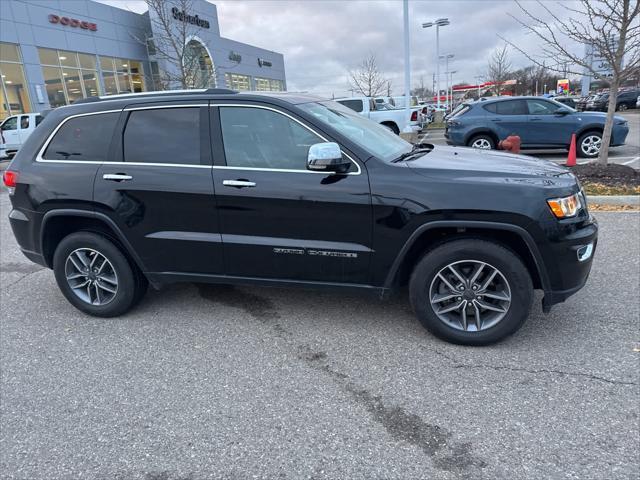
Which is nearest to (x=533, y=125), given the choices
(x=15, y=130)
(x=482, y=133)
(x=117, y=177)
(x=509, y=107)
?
(x=509, y=107)

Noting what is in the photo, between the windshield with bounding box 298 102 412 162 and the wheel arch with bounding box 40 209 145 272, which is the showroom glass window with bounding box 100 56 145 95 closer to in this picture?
the wheel arch with bounding box 40 209 145 272

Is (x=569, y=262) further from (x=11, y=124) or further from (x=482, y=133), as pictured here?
(x=11, y=124)

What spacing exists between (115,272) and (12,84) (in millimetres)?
25110

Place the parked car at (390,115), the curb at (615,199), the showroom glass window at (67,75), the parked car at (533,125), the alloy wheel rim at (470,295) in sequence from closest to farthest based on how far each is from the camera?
1. the alloy wheel rim at (470,295)
2. the curb at (615,199)
3. the parked car at (533,125)
4. the parked car at (390,115)
5. the showroom glass window at (67,75)

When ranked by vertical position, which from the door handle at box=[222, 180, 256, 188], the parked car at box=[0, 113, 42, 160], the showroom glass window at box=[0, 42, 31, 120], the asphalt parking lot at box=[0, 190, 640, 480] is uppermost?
the showroom glass window at box=[0, 42, 31, 120]

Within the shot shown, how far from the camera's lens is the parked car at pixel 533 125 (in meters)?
11.0

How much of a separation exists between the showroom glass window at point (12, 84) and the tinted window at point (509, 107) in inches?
915

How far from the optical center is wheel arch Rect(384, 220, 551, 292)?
3.05m

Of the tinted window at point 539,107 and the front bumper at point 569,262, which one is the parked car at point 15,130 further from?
the front bumper at point 569,262

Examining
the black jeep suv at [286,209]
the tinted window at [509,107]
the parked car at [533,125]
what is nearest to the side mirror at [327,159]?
the black jeep suv at [286,209]

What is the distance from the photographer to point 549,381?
9.43ft

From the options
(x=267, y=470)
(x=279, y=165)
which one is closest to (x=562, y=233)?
(x=279, y=165)

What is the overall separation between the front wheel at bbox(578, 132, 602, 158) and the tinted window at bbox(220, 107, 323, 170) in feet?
33.5

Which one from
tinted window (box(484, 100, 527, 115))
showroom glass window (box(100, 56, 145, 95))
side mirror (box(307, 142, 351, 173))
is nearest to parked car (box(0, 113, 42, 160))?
showroom glass window (box(100, 56, 145, 95))
